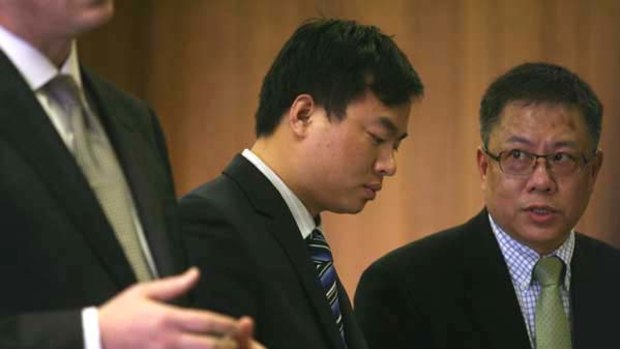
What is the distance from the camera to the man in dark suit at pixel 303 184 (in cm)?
180

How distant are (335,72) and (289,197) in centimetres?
26

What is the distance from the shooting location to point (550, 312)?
98.0 inches

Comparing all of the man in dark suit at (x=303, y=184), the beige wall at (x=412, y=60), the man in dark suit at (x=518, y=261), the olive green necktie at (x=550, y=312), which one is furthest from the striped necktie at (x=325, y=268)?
the beige wall at (x=412, y=60)

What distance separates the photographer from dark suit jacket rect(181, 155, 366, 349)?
5.82 ft

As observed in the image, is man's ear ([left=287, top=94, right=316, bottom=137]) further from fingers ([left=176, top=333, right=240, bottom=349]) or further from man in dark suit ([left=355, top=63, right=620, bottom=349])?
fingers ([left=176, top=333, right=240, bottom=349])

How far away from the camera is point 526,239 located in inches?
100

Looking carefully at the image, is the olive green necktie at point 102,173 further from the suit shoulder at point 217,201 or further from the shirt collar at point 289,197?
the shirt collar at point 289,197

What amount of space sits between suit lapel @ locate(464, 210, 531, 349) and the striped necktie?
531 millimetres

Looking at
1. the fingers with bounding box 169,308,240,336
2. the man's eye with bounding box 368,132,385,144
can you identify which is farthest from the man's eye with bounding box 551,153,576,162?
the fingers with bounding box 169,308,240,336

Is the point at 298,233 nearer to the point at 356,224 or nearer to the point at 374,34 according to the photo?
the point at 374,34

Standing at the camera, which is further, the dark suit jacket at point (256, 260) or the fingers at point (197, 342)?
the dark suit jacket at point (256, 260)

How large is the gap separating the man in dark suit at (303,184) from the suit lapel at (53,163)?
494 mm

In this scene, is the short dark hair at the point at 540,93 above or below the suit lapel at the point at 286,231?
above

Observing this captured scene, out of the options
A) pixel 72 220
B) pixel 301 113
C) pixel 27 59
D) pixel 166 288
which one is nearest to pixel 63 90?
pixel 27 59
